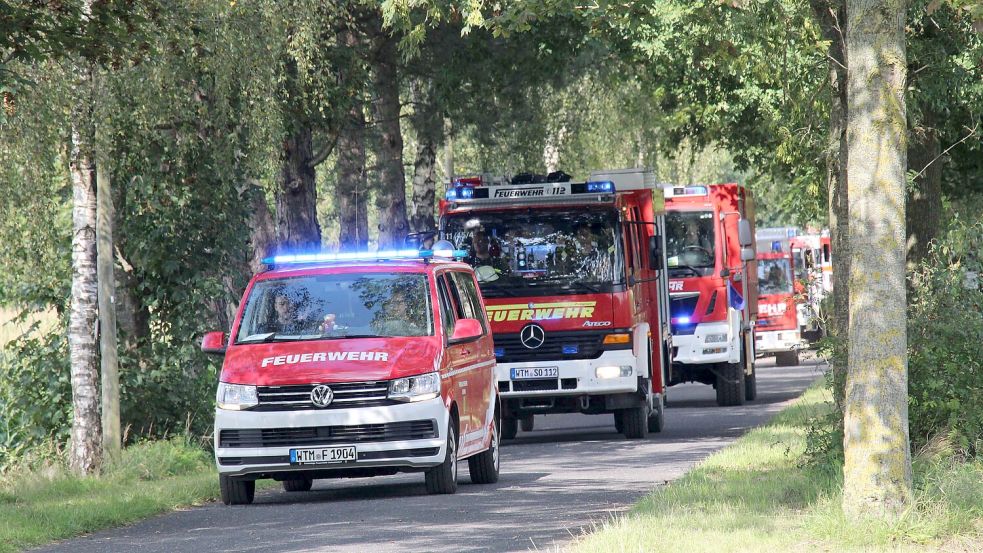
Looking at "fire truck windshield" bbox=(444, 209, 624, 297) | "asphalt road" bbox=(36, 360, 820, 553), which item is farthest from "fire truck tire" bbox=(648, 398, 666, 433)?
"fire truck windshield" bbox=(444, 209, 624, 297)

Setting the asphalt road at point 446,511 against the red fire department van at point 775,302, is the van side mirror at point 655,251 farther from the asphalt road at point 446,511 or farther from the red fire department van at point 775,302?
the red fire department van at point 775,302

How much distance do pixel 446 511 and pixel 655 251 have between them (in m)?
8.09

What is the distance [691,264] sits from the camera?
87.0 feet

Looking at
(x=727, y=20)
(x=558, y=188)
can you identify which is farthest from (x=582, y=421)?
(x=727, y=20)

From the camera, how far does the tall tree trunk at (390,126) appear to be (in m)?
28.8

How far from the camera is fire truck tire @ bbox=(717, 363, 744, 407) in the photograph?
26859mm

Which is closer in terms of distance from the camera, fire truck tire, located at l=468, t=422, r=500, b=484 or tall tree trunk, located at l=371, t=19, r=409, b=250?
fire truck tire, located at l=468, t=422, r=500, b=484

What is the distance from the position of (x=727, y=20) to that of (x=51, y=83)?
6054 mm

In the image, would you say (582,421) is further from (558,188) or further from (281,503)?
(281,503)

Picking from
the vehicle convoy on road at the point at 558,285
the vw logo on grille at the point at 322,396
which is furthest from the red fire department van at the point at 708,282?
the vw logo on grille at the point at 322,396

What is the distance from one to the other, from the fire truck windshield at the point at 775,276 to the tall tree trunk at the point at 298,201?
65.4 ft

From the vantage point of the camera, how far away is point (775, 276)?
43.1 metres

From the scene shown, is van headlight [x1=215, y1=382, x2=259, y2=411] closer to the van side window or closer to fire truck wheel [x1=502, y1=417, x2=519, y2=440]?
the van side window

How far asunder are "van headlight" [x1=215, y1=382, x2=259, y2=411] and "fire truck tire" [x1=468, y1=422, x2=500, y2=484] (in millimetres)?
2445
